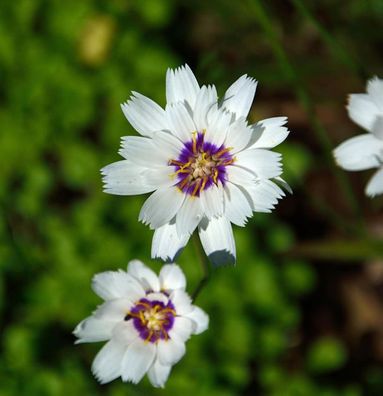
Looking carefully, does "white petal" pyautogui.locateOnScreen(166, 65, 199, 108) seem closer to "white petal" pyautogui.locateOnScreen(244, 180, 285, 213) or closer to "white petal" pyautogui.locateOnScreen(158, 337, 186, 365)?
"white petal" pyautogui.locateOnScreen(244, 180, 285, 213)

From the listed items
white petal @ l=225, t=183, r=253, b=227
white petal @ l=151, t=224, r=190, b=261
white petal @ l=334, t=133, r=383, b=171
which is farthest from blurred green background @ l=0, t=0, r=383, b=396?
white petal @ l=151, t=224, r=190, b=261

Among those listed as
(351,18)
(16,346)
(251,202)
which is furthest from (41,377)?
(351,18)

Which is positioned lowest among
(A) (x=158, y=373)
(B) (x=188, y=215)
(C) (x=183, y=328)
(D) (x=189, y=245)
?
(A) (x=158, y=373)

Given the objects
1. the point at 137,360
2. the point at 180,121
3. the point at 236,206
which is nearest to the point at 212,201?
the point at 236,206

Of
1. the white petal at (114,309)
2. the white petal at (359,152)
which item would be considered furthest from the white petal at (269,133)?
the white petal at (114,309)

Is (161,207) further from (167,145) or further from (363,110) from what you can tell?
(363,110)

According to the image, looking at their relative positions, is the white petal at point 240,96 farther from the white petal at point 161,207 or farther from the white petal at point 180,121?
the white petal at point 161,207
